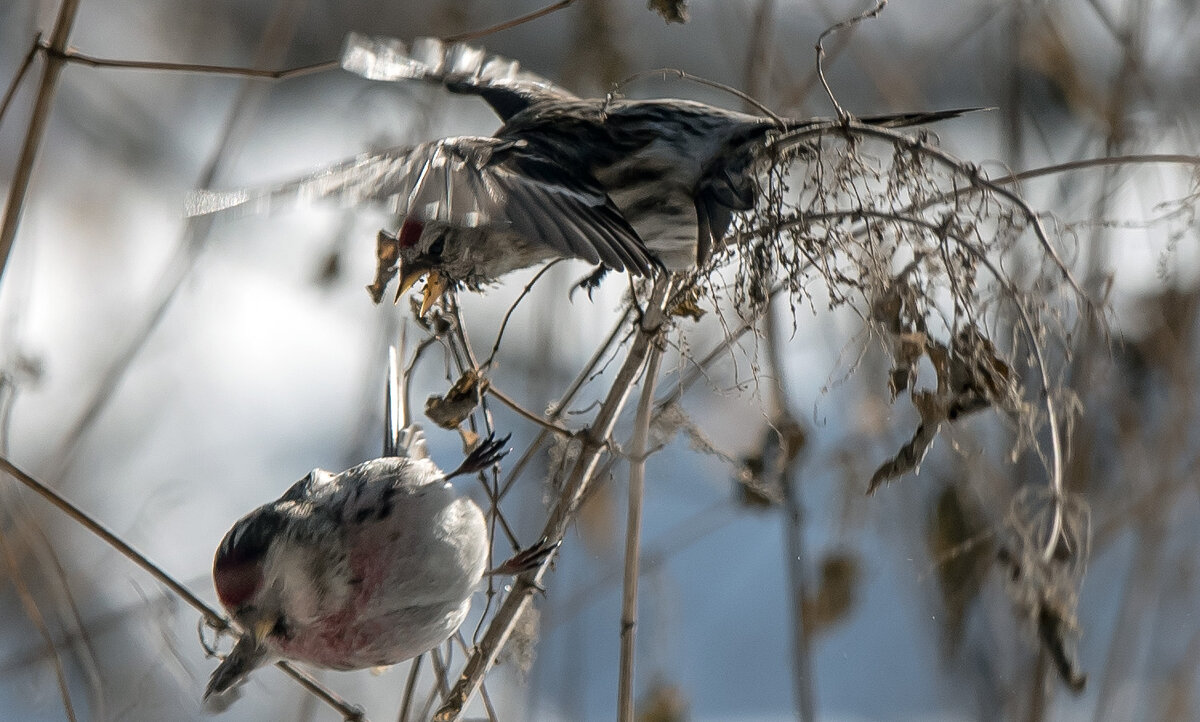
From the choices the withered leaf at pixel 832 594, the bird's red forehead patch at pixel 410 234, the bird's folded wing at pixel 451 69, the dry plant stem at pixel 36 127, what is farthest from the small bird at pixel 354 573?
the withered leaf at pixel 832 594

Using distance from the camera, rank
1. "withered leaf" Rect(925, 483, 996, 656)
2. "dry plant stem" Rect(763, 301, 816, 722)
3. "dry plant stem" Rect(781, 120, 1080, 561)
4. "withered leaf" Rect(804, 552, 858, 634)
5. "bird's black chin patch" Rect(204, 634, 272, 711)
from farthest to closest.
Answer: "withered leaf" Rect(925, 483, 996, 656), "withered leaf" Rect(804, 552, 858, 634), "dry plant stem" Rect(763, 301, 816, 722), "bird's black chin patch" Rect(204, 634, 272, 711), "dry plant stem" Rect(781, 120, 1080, 561)

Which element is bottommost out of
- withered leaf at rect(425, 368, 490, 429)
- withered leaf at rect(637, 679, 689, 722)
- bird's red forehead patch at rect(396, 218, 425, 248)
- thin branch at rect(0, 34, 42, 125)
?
withered leaf at rect(637, 679, 689, 722)

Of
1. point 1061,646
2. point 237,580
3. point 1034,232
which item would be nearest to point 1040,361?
point 1034,232

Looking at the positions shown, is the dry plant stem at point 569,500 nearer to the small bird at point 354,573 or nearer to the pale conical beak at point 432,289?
the small bird at point 354,573

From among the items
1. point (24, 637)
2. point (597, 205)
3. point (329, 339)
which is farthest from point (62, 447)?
point (329, 339)

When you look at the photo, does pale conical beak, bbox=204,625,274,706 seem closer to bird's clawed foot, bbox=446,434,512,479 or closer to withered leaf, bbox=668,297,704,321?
bird's clawed foot, bbox=446,434,512,479

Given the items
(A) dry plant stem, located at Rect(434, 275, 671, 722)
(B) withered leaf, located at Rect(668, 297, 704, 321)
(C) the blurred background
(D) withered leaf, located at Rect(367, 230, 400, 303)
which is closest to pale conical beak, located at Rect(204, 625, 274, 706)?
(A) dry plant stem, located at Rect(434, 275, 671, 722)

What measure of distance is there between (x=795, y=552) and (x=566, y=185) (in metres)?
0.75

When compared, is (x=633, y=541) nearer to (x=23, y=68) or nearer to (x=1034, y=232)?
(x=1034, y=232)

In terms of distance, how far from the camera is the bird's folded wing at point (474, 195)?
0.86 m

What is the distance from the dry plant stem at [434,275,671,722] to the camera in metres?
1.01

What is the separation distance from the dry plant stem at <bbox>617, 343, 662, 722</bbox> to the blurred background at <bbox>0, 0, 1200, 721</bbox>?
59mm

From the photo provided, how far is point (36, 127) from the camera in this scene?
110cm

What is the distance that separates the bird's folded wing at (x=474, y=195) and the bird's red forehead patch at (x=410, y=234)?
126mm
